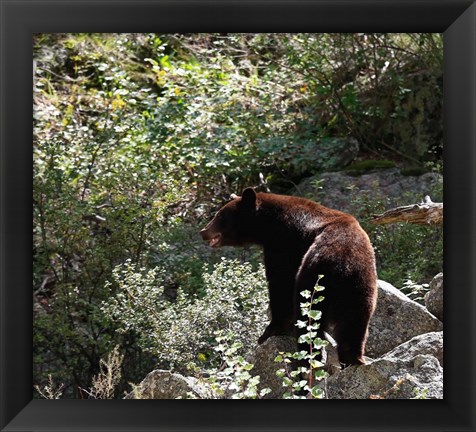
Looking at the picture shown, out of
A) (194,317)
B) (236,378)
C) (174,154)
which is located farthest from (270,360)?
(174,154)

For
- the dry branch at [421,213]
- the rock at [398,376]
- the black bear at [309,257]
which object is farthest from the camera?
the dry branch at [421,213]

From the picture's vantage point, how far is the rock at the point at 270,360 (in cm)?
611

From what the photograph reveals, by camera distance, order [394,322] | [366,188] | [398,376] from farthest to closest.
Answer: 1. [366,188]
2. [394,322]
3. [398,376]

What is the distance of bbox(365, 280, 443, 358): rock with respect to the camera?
21.6ft

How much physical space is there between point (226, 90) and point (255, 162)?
3.12 ft

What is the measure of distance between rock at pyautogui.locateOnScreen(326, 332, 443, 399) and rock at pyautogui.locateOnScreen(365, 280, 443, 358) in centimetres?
83

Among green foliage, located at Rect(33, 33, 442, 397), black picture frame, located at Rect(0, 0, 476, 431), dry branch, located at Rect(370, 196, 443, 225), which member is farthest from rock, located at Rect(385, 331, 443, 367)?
green foliage, located at Rect(33, 33, 442, 397)

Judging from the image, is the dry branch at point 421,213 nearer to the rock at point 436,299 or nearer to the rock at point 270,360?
the rock at point 436,299

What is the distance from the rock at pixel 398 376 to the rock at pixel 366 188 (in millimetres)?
4445

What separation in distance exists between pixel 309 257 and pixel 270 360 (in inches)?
30.2
